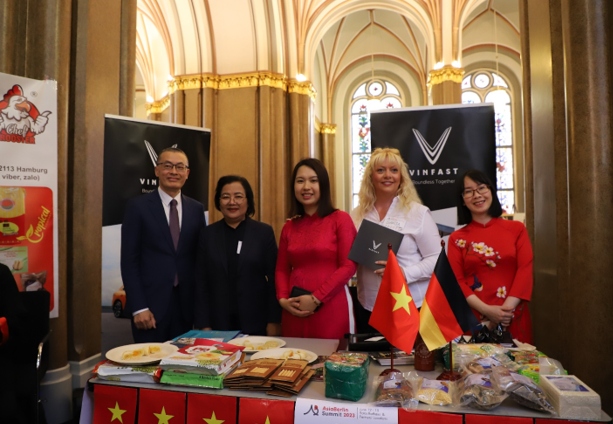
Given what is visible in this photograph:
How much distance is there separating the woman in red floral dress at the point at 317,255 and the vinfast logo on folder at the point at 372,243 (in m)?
0.13

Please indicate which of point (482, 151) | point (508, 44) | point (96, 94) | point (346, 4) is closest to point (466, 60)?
point (508, 44)

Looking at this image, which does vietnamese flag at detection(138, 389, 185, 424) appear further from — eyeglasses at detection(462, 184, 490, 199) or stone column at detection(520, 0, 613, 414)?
stone column at detection(520, 0, 613, 414)

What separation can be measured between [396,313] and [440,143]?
8.90 feet

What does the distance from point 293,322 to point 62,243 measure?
6.50ft

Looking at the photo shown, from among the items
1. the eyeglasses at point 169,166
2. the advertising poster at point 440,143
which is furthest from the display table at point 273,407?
the advertising poster at point 440,143

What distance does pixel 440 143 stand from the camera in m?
4.05

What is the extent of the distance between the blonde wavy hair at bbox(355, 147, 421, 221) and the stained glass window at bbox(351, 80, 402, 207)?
14228 millimetres

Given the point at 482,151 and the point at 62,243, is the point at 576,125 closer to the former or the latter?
the point at 482,151

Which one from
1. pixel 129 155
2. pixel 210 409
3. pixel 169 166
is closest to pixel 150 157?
pixel 129 155

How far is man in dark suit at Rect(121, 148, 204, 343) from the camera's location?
3.06 m

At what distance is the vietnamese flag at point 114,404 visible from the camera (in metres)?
1.70

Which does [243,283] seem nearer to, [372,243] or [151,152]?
[372,243]

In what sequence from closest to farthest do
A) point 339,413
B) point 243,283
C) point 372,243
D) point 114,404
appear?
point 339,413 → point 114,404 → point 372,243 → point 243,283

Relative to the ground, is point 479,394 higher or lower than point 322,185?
lower
